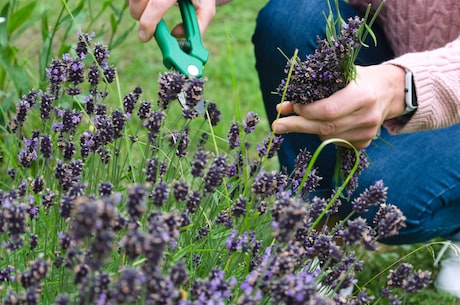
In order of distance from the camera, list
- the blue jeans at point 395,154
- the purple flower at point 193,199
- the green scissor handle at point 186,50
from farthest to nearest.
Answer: the blue jeans at point 395,154, the green scissor handle at point 186,50, the purple flower at point 193,199

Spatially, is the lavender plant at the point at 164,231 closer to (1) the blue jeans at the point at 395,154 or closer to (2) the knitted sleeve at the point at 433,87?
(2) the knitted sleeve at the point at 433,87

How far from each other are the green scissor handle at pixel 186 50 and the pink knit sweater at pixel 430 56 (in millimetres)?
422

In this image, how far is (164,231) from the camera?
969 mm

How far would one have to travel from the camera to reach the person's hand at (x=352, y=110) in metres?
1.44

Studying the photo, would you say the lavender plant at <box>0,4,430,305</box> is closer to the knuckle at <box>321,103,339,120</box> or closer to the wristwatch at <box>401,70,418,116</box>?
the knuckle at <box>321,103,339,120</box>

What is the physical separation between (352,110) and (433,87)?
12.3 inches

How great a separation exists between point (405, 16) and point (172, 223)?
4.45ft

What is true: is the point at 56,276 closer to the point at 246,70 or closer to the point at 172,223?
the point at 172,223

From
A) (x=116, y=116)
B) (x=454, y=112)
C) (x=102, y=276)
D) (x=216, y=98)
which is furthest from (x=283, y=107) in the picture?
(x=216, y=98)

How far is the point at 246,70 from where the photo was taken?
3.94m

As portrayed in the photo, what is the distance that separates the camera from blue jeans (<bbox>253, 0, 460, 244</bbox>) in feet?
6.73

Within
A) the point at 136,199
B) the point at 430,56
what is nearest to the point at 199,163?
the point at 136,199

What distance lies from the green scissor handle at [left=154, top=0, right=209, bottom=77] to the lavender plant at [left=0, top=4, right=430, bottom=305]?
0.10 m

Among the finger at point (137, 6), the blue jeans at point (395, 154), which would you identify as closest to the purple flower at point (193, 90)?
the finger at point (137, 6)
